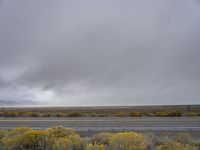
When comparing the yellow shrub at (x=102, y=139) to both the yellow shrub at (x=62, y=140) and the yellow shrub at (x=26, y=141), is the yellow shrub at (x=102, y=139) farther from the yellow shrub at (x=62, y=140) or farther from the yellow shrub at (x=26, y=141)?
the yellow shrub at (x=26, y=141)

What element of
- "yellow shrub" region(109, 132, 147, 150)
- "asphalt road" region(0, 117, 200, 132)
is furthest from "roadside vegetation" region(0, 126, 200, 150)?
"asphalt road" region(0, 117, 200, 132)

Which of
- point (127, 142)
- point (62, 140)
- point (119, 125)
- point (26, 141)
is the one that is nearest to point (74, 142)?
point (62, 140)

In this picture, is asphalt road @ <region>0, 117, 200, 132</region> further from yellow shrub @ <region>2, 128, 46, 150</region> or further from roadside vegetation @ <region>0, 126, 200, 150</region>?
yellow shrub @ <region>2, 128, 46, 150</region>

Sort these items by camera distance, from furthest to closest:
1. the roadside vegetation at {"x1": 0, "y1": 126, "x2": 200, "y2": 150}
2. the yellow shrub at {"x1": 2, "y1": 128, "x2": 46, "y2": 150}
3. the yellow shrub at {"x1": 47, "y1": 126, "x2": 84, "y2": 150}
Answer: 1. the yellow shrub at {"x1": 2, "y1": 128, "x2": 46, "y2": 150}
2. the yellow shrub at {"x1": 47, "y1": 126, "x2": 84, "y2": 150}
3. the roadside vegetation at {"x1": 0, "y1": 126, "x2": 200, "y2": 150}

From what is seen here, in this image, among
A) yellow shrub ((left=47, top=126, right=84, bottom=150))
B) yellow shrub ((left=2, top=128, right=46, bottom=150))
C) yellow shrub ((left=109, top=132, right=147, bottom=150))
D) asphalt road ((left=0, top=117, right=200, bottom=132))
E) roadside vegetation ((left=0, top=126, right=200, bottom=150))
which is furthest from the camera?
asphalt road ((left=0, top=117, right=200, bottom=132))

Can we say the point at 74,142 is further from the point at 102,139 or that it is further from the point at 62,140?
the point at 102,139

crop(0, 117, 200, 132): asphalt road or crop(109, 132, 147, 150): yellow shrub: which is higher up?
crop(109, 132, 147, 150): yellow shrub

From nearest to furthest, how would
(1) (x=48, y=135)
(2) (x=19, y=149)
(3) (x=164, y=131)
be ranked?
(2) (x=19, y=149) < (1) (x=48, y=135) < (3) (x=164, y=131)

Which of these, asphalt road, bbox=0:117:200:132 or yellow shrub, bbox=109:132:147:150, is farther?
asphalt road, bbox=0:117:200:132

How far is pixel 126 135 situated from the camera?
31.8 ft

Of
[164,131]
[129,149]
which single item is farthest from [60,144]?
[164,131]

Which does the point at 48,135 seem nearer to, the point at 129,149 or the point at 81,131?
the point at 129,149

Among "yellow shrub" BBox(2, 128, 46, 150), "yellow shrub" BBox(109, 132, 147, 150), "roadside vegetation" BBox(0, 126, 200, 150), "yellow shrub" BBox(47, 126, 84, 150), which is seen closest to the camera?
"yellow shrub" BBox(109, 132, 147, 150)

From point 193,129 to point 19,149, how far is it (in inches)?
474
